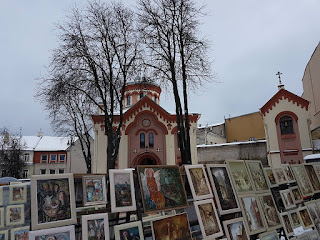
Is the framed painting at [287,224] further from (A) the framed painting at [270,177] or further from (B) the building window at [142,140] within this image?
(B) the building window at [142,140]

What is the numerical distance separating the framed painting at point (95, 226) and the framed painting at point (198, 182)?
1.28 metres

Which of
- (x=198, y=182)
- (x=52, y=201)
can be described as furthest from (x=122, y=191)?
(x=198, y=182)

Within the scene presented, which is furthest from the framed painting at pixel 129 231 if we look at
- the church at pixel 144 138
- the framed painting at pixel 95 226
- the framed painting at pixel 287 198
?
the church at pixel 144 138

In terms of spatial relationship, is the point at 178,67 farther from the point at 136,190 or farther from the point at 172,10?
the point at 136,190

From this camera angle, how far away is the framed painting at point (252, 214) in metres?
3.58

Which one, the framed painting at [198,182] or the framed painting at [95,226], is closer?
the framed painting at [95,226]

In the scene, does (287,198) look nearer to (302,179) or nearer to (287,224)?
(287,224)

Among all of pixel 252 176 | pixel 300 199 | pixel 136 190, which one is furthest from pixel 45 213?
pixel 300 199

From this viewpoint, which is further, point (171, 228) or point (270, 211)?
point (270, 211)

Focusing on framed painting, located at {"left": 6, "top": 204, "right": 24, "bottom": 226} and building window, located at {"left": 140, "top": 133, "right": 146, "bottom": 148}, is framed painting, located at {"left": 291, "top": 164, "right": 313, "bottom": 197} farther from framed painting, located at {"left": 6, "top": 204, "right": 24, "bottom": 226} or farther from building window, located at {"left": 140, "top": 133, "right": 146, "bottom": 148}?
building window, located at {"left": 140, "top": 133, "right": 146, "bottom": 148}

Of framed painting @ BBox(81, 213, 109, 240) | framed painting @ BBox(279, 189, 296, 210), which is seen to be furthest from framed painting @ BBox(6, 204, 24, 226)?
framed painting @ BBox(279, 189, 296, 210)

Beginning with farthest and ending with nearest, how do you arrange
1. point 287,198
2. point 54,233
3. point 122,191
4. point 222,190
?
point 287,198
point 222,190
point 122,191
point 54,233

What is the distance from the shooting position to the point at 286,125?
60.5 feet

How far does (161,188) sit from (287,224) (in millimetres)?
2447
